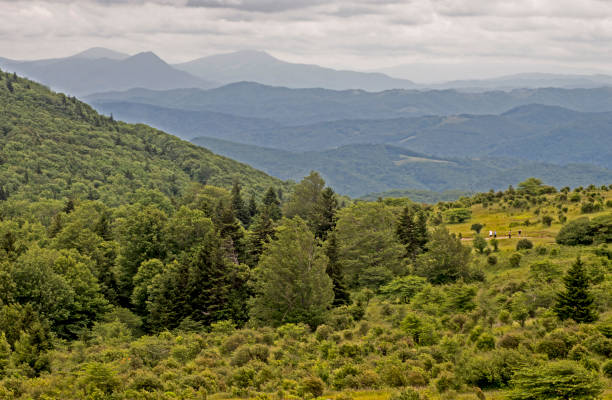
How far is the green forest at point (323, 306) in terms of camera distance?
893 inches

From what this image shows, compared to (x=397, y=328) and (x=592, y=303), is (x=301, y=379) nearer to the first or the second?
(x=397, y=328)

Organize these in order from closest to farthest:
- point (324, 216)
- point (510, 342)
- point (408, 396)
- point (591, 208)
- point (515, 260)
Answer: point (408, 396), point (510, 342), point (515, 260), point (591, 208), point (324, 216)

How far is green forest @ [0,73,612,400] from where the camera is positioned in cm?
2267

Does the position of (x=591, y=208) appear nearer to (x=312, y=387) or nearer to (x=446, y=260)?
(x=446, y=260)

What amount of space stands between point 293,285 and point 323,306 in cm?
313

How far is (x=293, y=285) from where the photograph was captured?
4281 centimetres

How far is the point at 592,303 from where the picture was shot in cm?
2691

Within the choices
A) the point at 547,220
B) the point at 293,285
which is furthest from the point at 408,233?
the point at 293,285

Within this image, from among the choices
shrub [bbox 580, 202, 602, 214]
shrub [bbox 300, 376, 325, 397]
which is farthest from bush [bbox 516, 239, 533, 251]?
shrub [bbox 300, 376, 325, 397]

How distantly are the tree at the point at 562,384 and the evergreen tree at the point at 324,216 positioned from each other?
55.2 m

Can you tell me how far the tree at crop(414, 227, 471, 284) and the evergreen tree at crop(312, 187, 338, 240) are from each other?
25884 millimetres

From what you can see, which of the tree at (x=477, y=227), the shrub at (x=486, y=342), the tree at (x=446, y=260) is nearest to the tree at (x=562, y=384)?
the shrub at (x=486, y=342)

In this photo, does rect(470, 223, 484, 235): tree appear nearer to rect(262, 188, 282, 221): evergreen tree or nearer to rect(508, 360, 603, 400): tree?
rect(262, 188, 282, 221): evergreen tree

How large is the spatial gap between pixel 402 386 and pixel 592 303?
12.0m
